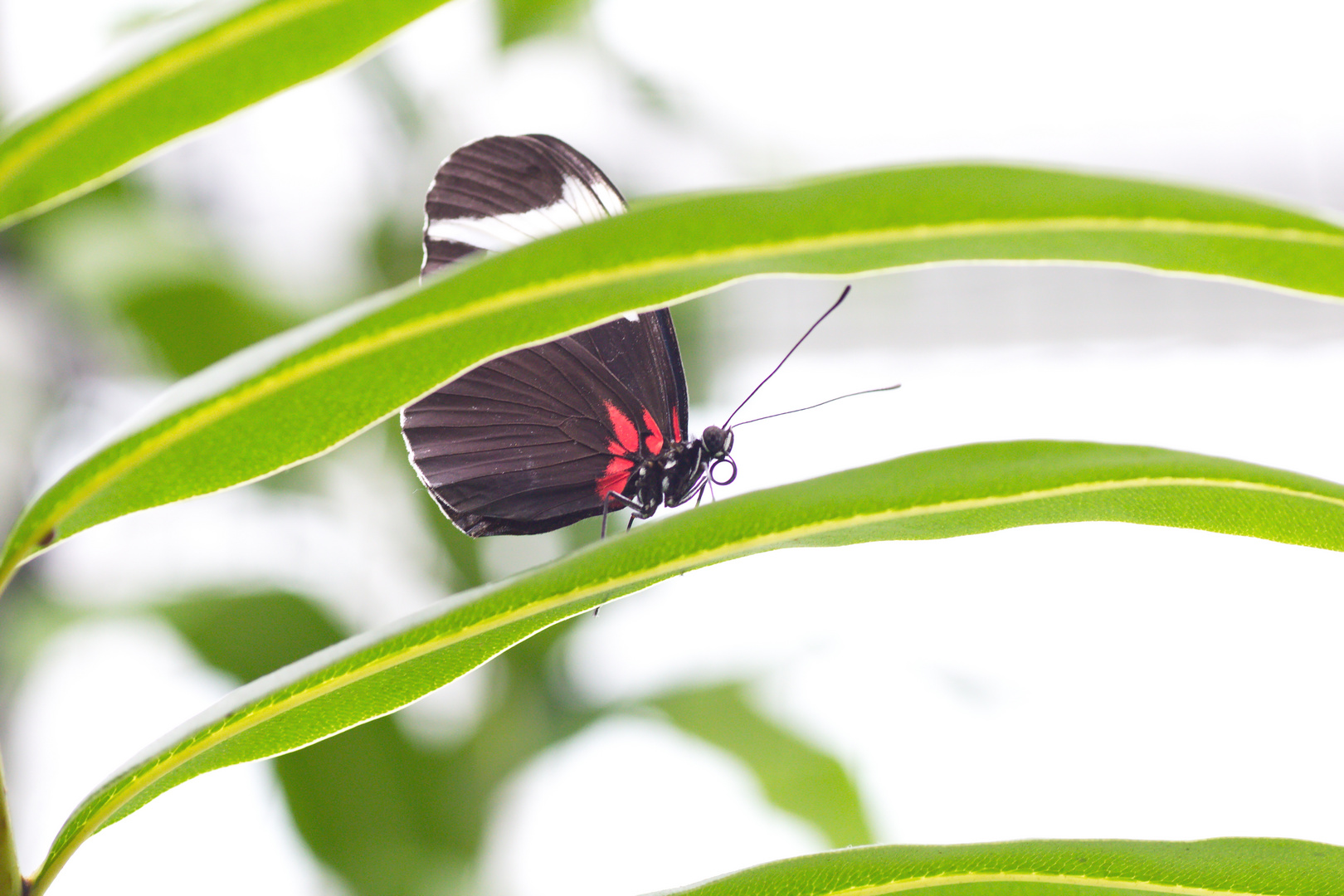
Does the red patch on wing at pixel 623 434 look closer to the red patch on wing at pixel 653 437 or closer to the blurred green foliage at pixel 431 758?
the red patch on wing at pixel 653 437

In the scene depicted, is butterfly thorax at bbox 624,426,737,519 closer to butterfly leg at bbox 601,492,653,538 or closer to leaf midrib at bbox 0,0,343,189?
butterfly leg at bbox 601,492,653,538

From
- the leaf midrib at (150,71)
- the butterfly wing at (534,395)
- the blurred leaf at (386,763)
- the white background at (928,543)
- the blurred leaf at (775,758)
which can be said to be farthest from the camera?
the white background at (928,543)

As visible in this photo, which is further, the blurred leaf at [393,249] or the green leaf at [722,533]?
the blurred leaf at [393,249]

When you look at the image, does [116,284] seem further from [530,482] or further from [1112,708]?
[1112,708]

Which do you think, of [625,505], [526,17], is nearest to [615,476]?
[625,505]

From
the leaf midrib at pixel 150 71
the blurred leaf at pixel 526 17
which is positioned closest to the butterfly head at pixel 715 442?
the leaf midrib at pixel 150 71

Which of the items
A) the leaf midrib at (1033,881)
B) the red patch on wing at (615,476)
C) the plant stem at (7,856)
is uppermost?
the red patch on wing at (615,476)

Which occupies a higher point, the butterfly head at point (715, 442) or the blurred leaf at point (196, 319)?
the blurred leaf at point (196, 319)
